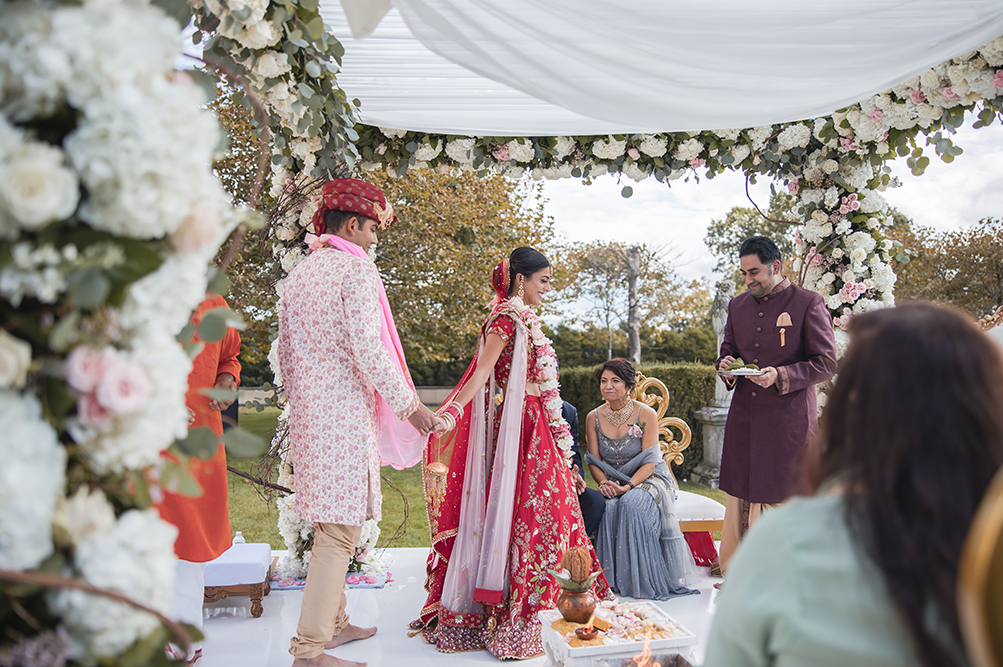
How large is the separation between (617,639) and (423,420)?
120cm

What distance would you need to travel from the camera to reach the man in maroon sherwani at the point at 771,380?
406cm

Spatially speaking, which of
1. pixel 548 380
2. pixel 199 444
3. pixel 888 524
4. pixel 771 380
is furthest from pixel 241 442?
pixel 771 380

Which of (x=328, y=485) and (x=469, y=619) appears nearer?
(x=328, y=485)

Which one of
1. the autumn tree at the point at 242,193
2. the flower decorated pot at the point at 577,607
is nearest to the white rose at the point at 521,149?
the flower decorated pot at the point at 577,607

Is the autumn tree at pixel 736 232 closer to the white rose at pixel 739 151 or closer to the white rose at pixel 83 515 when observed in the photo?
the white rose at pixel 739 151

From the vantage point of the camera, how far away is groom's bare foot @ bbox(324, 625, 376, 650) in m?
3.56

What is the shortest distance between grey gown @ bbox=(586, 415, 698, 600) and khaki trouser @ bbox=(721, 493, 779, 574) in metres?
0.26

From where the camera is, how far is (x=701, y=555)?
494 cm

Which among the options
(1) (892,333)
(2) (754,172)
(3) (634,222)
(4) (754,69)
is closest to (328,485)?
(1) (892,333)

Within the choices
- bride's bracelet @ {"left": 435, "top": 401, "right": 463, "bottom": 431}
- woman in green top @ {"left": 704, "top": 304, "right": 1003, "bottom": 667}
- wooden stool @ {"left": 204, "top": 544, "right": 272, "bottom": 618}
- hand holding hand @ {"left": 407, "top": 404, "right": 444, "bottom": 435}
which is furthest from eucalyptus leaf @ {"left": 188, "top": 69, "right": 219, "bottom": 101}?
wooden stool @ {"left": 204, "top": 544, "right": 272, "bottom": 618}

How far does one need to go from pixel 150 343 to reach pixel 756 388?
12.5ft

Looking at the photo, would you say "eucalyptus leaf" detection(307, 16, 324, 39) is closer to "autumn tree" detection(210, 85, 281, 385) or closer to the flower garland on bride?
the flower garland on bride

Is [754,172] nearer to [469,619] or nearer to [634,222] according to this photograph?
[469,619]

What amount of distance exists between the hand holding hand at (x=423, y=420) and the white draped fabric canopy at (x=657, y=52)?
168cm
